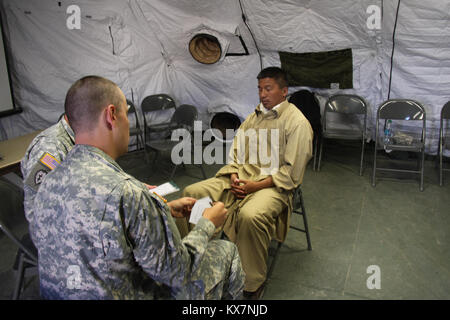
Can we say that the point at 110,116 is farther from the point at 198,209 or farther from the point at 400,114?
the point at 400,114

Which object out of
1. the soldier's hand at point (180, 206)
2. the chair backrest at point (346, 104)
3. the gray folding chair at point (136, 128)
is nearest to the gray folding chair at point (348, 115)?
the chair backrest at point (346, 104)

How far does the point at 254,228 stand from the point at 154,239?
1.14 m

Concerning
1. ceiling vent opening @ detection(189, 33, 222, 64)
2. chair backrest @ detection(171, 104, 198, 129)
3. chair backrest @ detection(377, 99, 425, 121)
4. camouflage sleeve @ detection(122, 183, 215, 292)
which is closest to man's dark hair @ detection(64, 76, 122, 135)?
camouflage sleeve @ detection(122, 183, 215, 292)

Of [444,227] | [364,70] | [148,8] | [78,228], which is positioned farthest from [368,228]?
[148,8]

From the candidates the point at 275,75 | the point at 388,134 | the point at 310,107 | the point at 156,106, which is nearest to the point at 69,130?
the point at 275,75

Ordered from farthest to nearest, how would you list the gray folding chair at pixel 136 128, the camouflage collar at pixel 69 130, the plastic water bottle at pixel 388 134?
the gray folding chair at pixel 136 128
the plastic water bottle at pixel 388 134
the camouflage collar at pixel 69 130

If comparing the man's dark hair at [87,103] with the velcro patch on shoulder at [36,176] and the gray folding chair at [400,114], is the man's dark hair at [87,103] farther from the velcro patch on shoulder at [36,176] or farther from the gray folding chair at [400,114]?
the gray folding chair at [400,114]

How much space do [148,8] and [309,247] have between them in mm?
4141

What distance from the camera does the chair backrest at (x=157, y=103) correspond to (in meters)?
5.31

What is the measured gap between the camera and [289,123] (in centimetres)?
276

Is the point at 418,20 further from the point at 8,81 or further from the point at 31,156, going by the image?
the point at 8,81

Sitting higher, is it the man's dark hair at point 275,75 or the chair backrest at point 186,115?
the man's dark hair at point 275,75

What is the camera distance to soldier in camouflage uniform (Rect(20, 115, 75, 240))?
191 centimetres

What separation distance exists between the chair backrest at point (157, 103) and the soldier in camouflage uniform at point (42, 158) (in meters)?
3.18
